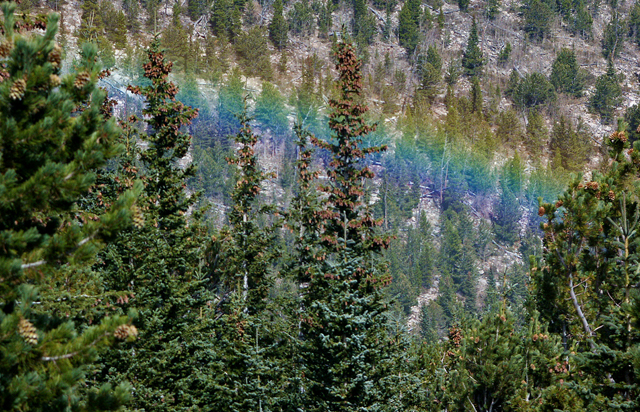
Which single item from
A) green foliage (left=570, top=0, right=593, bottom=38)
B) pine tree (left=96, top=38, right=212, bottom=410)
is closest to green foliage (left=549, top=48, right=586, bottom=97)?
green foliage (left=570, top=0, right=593, bottom=38)

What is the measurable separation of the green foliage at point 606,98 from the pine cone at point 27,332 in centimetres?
16791

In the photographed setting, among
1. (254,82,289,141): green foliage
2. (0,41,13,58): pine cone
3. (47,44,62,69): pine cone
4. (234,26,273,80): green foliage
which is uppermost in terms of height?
(0,41,13,58): pine cone

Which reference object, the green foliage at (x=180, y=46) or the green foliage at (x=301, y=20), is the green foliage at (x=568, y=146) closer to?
the green foliage at (x=301, y=20)

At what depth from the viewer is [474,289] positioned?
111125mm

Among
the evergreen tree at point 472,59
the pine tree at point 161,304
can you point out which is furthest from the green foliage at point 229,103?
the pine tree at point 161,304

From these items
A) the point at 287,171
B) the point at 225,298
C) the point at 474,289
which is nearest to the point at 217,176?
the point at 287,171

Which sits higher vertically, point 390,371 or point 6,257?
point 6,257

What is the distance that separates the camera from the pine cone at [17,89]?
6645mm

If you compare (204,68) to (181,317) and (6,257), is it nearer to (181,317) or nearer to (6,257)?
(181,317)

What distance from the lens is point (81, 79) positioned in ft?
23.4

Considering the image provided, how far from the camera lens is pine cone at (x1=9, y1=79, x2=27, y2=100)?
6.64 metres

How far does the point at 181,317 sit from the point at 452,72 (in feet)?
511

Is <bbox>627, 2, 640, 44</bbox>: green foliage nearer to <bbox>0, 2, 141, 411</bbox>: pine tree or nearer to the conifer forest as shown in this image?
the conifer forest

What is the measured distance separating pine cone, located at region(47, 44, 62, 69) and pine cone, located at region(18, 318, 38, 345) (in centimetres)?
288
